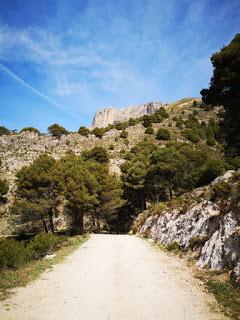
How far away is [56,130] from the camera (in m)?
90.2

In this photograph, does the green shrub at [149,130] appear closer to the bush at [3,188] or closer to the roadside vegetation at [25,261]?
the bush at [3,188]

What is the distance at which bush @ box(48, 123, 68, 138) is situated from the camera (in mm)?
86806

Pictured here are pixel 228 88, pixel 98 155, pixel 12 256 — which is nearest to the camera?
pixel 12 256

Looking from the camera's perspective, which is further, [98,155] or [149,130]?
[149,130]

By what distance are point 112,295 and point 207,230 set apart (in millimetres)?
8357

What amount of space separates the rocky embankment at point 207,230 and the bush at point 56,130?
211ft

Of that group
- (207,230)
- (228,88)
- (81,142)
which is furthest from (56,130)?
(207,230)

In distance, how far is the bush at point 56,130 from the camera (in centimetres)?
8681

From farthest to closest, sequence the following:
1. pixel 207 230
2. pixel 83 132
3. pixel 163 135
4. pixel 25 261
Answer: pixel 83 132, pixel 163 135, pixel 25 261, pixel 207 230

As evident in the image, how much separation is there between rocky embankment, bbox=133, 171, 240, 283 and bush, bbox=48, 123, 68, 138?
211 ft

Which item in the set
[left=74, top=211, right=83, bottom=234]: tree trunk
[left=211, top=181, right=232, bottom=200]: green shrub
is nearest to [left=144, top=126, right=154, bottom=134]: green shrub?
[left=74, top=211, right=83, bottom=234]: tree trunk

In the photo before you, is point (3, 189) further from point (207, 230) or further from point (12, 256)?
point (207, 230)

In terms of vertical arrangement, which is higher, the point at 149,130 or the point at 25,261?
the point at 149,130

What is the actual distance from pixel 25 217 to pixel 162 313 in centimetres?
3266
